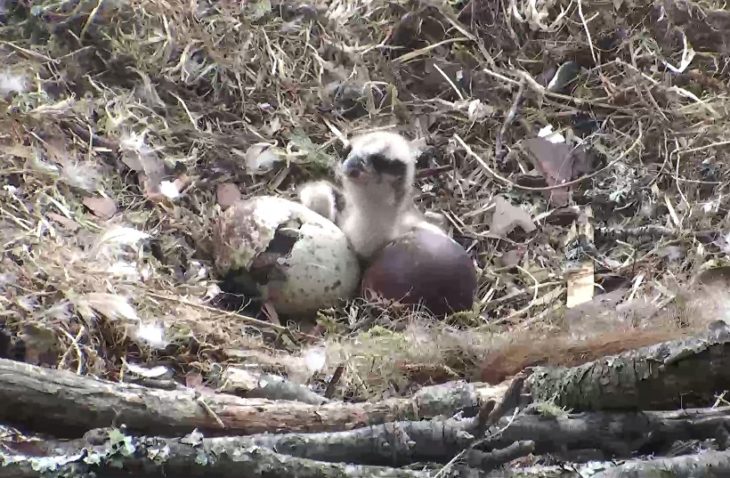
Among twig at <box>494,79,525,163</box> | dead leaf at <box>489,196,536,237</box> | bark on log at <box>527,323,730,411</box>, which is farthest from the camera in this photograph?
twig at <box>494,79,525,163</box>

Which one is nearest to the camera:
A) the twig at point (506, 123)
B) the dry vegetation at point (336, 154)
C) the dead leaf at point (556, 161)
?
the dry vegetation at point (336, 154)

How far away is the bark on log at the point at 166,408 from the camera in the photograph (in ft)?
3.37

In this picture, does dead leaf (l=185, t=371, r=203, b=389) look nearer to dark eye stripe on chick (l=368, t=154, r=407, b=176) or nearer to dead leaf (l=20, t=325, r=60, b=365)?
dead leaf (l=20, t=325, r=60, b=365)

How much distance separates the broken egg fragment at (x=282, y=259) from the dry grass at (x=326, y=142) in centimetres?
8

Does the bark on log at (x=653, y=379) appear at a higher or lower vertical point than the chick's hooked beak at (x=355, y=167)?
higher

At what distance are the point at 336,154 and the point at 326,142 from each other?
2.3 inches

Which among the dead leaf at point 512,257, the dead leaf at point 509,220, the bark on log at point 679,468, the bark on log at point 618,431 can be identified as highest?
the bark on log at point 679,468

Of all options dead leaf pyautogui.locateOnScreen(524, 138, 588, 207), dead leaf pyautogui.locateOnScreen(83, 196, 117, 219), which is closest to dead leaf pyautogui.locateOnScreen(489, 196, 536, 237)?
dead leaf pyautogui.locateOnScreen(524, 138, 588, 207)

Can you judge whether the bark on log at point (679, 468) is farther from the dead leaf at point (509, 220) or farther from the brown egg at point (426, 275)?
the dead leaf at point (509, 220)

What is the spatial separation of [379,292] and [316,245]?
22 cm

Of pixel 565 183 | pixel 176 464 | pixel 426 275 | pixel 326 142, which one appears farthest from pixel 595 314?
pixel 326 142

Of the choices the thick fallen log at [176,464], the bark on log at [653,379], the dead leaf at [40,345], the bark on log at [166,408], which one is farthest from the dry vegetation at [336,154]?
the thick fallen log at [176,464]

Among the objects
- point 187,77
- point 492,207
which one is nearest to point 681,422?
point 492,207

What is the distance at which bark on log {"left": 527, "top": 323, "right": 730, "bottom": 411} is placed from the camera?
1.00 metres
